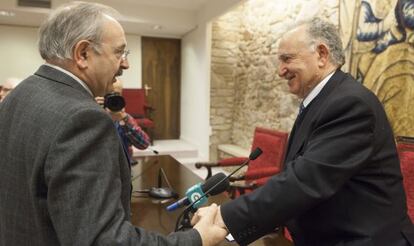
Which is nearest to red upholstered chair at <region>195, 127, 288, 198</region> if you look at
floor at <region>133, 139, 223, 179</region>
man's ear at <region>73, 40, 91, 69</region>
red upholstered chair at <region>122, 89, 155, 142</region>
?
man's ear at <region>73, 40, 91, 69</region>

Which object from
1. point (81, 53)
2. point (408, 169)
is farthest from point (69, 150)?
point (408, 169)

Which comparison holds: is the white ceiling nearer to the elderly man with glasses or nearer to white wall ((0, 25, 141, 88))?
white wall ((0, 25, 141, 88))

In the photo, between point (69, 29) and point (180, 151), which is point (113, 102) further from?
point (180, 151)

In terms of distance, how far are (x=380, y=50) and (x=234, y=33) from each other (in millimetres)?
3055

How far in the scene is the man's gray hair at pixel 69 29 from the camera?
75 cm

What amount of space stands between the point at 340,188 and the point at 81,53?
0.84 m

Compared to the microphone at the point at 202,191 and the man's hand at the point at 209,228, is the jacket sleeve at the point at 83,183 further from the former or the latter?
the microphone at the point at 202,191

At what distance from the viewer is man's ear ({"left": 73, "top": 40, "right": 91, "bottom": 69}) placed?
747mm

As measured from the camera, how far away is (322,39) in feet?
3.91

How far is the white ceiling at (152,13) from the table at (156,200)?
2.78 m

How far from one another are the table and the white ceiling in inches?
109

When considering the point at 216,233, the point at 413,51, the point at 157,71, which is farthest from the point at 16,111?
the point at 157,71

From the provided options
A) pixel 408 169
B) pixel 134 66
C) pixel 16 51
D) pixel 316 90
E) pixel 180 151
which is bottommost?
pixel 180 151

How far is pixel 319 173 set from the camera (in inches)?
37.8
